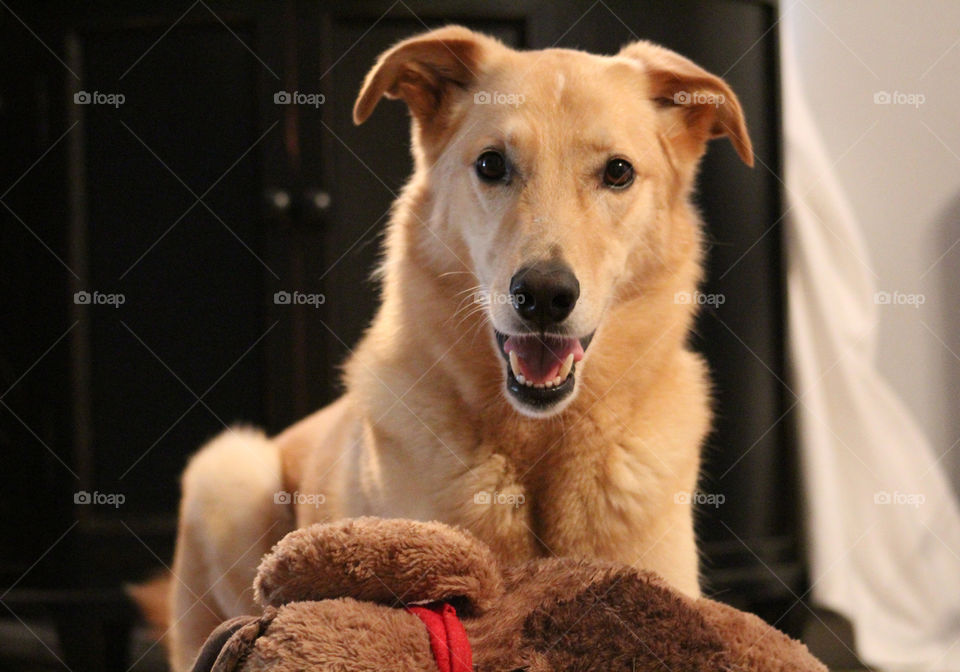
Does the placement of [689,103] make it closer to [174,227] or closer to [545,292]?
[545,292]

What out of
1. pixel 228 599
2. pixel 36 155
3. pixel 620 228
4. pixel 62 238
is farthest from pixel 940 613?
pixel 36 155

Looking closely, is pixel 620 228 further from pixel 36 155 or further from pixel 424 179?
pixel 36 155

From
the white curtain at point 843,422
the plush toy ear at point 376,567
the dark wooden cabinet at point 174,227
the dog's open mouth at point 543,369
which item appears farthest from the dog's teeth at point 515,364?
the white curtain at point 843,422

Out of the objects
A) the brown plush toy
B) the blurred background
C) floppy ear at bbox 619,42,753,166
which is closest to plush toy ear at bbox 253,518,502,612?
the brown plush toy

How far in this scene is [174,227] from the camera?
1.82m

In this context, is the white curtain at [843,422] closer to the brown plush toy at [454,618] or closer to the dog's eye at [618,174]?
the dog's eye at [618,174]

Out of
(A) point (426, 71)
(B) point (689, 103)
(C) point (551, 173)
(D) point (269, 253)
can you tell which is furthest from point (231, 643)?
(D) point (269, 253)

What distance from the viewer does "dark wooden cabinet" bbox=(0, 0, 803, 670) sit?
1.79 meters

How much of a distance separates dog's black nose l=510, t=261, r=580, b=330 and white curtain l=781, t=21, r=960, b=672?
1003 mm

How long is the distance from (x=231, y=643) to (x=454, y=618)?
199mm

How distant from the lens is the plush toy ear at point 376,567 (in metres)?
0.77

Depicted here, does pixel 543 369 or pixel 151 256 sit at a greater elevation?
pixel 151 256

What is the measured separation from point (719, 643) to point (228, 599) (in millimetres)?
1028

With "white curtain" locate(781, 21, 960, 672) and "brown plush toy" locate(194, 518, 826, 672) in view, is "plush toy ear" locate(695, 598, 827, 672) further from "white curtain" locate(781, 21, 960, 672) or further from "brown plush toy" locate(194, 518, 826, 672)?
"white curtain" locate(781, 21, 960, 672)
